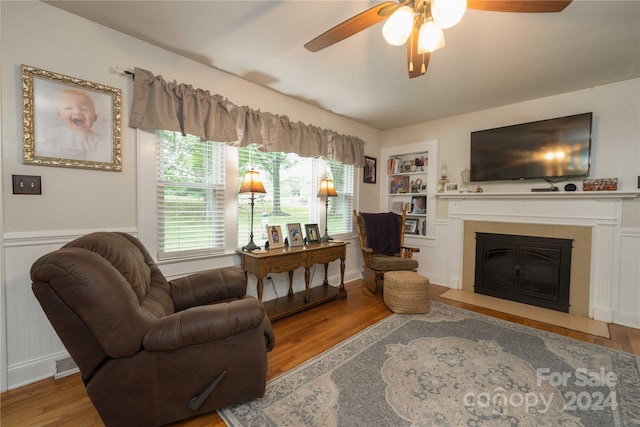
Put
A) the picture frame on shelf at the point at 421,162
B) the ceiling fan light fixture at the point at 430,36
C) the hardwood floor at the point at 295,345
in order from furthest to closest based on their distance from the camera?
the picture frame on shelf at the point at 421,162
the hardwood floor at the point at 295,345
the ceiling fan light fixture at the point at 430,36

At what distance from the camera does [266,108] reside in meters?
2.94

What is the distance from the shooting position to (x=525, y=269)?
321 cm

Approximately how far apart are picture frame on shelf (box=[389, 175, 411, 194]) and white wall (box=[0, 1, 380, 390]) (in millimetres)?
3443

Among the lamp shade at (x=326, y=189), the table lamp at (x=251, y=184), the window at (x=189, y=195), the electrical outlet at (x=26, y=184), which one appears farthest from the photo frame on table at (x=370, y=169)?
the electrical outlet at (x=26, y=184)

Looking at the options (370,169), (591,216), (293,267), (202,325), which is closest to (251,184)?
(293,267)

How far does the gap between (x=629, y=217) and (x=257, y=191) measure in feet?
12.2

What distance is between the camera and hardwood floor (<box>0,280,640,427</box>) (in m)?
1.47

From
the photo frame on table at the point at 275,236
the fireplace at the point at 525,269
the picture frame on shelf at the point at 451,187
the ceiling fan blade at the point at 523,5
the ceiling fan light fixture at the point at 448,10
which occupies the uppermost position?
the ceiling fan blade at the point at 523,5

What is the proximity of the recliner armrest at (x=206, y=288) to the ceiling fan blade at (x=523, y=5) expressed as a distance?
223cm

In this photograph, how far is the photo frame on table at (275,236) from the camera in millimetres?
2879

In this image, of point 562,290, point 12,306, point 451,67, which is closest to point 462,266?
point 562,290

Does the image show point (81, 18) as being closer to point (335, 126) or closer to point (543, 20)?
point (335, 126)

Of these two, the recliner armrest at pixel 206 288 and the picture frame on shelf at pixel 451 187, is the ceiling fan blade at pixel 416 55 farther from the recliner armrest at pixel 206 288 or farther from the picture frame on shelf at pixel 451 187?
the picture frame on shelf at pixel 451 187

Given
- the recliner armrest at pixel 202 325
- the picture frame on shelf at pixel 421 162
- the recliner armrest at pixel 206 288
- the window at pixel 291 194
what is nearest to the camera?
the recliner armrest at pixel 202 325
